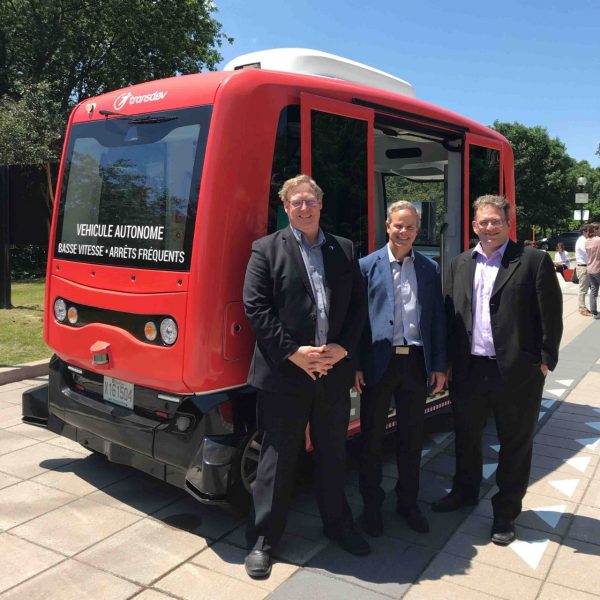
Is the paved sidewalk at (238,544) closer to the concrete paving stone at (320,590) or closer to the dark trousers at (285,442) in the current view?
the concrete paving stone at (320,590)

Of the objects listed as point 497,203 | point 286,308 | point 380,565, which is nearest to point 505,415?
point 380,565

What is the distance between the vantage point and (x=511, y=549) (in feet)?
10.7

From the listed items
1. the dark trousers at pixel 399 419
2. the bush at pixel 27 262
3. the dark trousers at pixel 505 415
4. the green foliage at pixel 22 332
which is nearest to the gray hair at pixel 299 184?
the dark trousers at pixel 399 419

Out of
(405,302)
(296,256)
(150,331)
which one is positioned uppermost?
(296,256)

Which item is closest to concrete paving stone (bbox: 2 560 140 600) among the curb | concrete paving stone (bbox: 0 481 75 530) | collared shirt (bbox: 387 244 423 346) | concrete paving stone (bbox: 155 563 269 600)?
concrete paving stone (bbox: 155 563 269 600)

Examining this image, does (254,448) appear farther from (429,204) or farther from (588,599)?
(429,204)

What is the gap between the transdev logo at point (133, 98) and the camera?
3.51 meters

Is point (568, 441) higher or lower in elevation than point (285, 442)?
lower

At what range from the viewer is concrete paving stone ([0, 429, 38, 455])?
15.0ft

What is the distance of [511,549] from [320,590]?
1152 millimetres

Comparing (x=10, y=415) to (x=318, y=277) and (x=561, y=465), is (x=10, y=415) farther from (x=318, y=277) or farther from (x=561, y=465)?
(x=561, y=465)

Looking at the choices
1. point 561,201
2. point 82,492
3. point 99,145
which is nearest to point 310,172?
point 99,145

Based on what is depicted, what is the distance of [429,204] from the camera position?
6.03 metres

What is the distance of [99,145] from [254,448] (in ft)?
7.04
